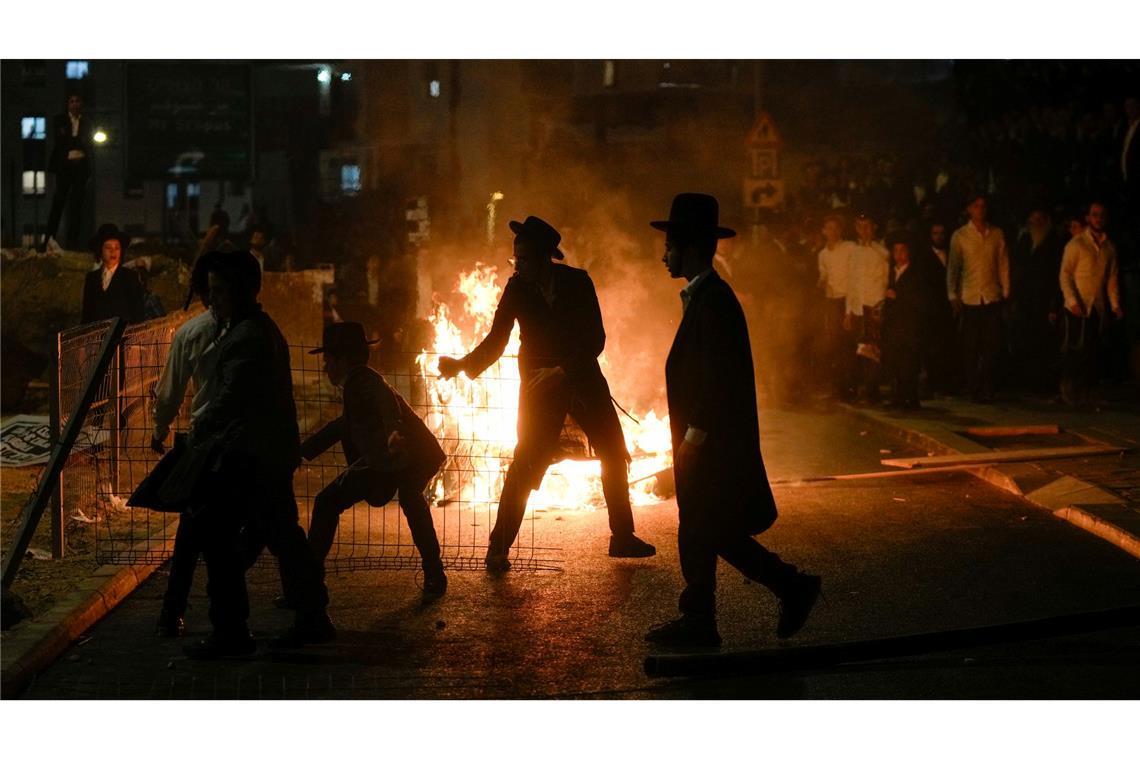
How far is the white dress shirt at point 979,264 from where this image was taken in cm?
1532

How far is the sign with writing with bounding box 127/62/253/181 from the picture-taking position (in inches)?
1155

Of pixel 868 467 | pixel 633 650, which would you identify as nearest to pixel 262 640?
pixel 633 650

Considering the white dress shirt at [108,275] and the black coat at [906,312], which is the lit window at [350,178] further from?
the white dress shirt at [108,275]

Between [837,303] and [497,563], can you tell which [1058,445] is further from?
[497,563]

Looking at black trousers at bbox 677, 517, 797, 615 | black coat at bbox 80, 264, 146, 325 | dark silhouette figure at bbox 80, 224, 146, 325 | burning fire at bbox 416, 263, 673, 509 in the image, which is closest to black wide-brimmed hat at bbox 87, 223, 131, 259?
dark silhouette figure at bbox 80, 224, 146, 325

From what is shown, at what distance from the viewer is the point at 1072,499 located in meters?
9.73

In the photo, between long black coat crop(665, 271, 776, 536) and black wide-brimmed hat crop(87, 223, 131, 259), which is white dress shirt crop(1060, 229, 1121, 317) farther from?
long black coat crop(665, 271, 776, 536)

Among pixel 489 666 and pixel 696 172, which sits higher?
pixel 696 172

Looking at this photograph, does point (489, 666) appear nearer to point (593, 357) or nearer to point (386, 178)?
point (593, 357)

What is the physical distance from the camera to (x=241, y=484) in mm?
6316

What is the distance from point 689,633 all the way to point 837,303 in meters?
10.6

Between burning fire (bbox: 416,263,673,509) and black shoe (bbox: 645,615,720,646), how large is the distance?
3.14 meters

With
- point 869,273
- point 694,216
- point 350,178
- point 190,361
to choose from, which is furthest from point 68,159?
point 350,178

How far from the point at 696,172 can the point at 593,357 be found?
18.5 meters
